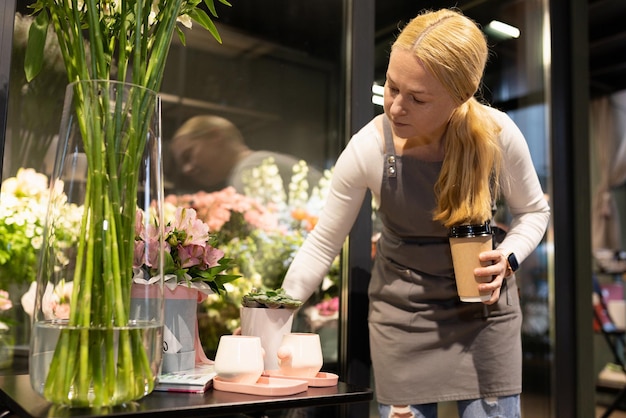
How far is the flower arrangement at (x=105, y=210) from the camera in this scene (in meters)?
0.99

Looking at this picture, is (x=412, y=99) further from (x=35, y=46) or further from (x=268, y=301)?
(x=35, y=46)

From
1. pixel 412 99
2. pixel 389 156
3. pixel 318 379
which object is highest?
pixel 412 99

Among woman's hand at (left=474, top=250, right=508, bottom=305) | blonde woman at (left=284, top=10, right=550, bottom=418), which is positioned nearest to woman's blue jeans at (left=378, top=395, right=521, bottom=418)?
blonde woman at (left=284, top=10, right=550, bottom=418)

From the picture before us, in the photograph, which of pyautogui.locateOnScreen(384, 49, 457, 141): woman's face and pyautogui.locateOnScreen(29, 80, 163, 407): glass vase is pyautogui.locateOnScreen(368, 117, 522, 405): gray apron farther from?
pyautogui.locateOnScreen(29, 80, 163, 407): glass vase

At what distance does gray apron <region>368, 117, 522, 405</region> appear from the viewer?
61.2 inches

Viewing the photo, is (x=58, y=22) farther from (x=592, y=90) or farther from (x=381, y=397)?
(x=592, y=90)

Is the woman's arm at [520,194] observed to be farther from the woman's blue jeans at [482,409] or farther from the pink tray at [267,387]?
the pink tray at [267,387]

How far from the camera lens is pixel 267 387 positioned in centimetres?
116

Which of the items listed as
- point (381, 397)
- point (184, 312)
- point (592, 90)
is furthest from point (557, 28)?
point (592, 90)

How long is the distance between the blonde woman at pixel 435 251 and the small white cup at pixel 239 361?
0.38 metres

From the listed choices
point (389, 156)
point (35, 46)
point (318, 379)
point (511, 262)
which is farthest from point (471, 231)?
point (35, 46)

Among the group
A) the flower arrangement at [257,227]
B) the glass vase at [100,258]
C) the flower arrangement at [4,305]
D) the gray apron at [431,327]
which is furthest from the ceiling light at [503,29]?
the flower arrangement at [4,305]

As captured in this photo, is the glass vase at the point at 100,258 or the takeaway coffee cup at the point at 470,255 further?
the takeaway coffee cup at the point at 470,255

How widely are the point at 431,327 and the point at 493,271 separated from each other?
0.25 m
